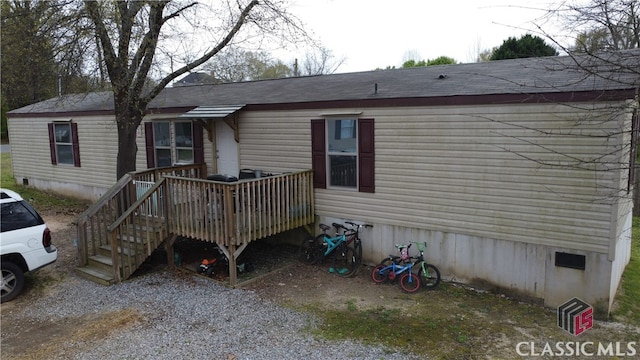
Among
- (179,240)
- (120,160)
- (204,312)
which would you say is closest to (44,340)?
(204,312)

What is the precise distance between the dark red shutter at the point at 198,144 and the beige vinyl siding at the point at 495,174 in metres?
3.19

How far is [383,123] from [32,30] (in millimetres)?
7368

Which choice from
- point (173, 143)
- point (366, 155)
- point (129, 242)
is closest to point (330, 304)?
point (366, 155)

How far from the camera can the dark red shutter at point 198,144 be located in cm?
1112

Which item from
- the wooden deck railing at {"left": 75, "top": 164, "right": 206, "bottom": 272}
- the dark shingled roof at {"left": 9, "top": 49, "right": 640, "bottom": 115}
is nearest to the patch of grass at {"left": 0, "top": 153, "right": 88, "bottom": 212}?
the dark shingled roof at {"left": 9, "top": 49, "right": 640, "bottom": 115}

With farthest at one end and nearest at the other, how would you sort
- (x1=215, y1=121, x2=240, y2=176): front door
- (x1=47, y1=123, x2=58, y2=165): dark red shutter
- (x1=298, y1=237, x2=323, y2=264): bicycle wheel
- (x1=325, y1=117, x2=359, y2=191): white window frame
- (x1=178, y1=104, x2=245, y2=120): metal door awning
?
1. (x1=47, y1=123, x2=58, y2=165): dark red shutter
2. (x1=215, y1=121, x2=240, y2=176): front door
3. (x1=178, y1=104, x2=245, y2=120): metal door awning
4. (x1=298, y1=237, x2=323, y2=264): bicycle wheel
5. (x1=325, y1=117, x2=359, y2=191): white window frame

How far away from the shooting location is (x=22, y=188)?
16422mm

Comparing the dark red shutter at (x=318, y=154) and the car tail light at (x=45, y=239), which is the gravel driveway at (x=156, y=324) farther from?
the dark red shutter at (x=318, y=154)

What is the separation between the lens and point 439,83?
8438 millimetres

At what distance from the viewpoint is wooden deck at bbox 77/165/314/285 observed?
7.80 metres

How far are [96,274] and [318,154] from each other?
464 cm

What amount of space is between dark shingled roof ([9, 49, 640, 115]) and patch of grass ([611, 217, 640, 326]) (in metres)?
3.29

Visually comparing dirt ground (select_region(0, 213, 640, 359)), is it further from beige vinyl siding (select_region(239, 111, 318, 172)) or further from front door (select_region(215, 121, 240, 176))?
front door (select_region(215, 121, 240, 176))

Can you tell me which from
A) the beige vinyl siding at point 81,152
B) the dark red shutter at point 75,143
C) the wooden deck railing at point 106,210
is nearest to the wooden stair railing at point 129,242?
the wooden deck railing at point 106,210
